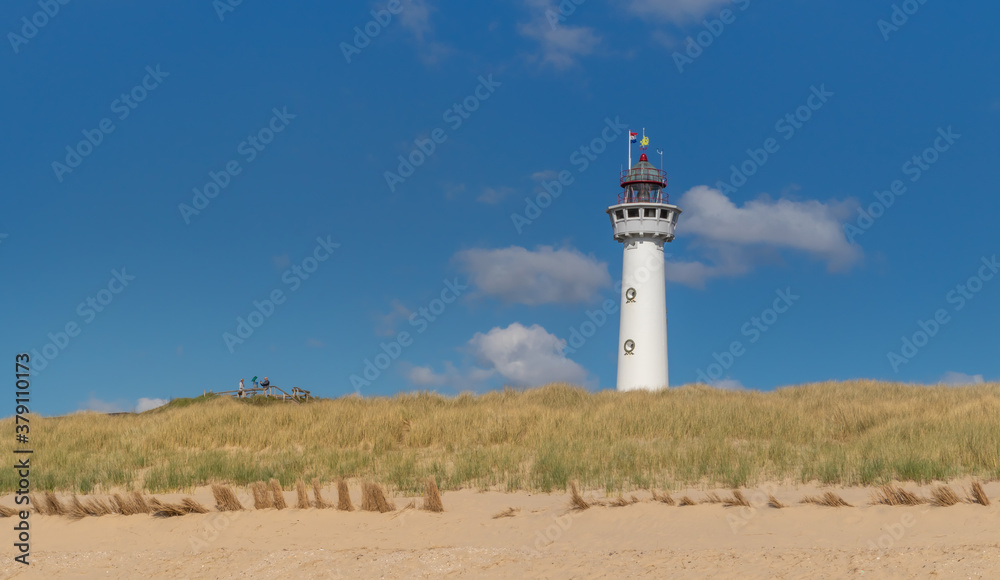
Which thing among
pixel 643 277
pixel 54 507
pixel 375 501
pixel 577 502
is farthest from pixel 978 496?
pixel 643 277

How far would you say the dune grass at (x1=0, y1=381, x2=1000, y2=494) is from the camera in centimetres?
1281

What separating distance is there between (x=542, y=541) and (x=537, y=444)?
6.18m

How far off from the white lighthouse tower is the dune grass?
816 cm

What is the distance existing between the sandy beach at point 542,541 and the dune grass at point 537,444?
912 millimetres

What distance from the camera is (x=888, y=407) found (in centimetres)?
1856

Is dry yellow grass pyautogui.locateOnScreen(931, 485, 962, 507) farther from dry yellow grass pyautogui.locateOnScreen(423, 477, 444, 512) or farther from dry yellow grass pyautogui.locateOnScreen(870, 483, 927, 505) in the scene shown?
dry yellow grass pyautogui.locateOnScreen(423, 477, 444, 512)

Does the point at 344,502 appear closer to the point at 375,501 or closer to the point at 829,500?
the point at 375,501

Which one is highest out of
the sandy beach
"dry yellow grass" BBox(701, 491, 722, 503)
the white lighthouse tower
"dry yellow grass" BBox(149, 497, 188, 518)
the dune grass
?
the white lighthouse tower

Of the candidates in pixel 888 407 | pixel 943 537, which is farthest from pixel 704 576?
pixel 888 407

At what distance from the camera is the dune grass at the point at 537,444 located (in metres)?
12.8

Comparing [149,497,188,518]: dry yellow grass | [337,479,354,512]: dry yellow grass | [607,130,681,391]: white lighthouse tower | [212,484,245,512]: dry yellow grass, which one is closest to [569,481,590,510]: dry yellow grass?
[337,479,354,512]: dry yellow grass

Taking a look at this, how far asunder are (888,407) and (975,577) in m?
12.2

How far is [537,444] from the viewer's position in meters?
16.3

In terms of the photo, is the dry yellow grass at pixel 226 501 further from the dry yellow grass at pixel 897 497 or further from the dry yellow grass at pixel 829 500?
the dry yellow grass at pixel 897 497
